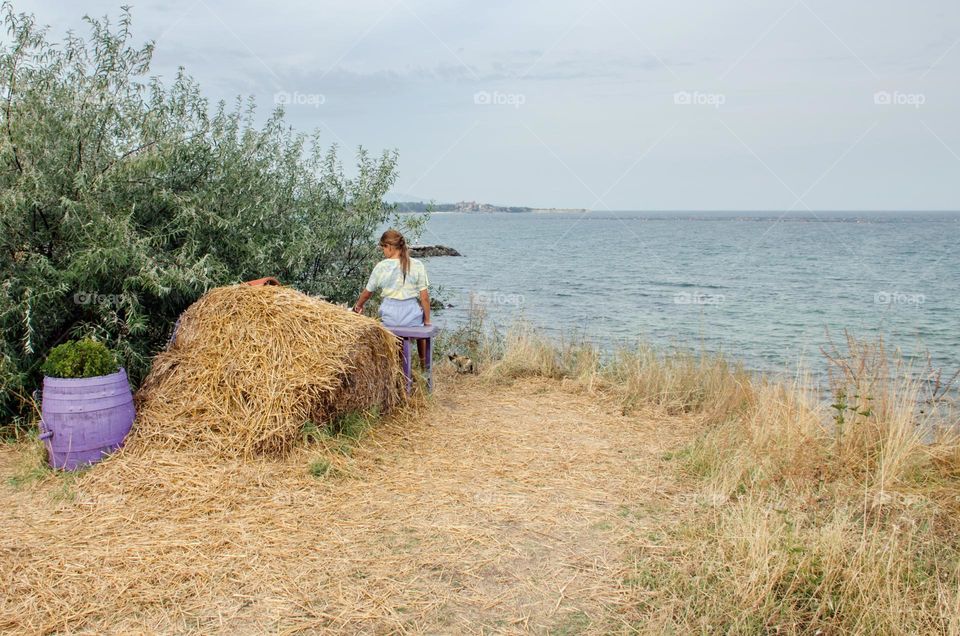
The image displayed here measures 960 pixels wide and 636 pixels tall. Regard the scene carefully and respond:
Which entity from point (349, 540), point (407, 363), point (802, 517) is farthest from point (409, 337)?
point (802, 517)

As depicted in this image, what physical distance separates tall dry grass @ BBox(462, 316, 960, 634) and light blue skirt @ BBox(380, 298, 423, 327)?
2.55 meters

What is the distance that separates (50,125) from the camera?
6.57 metres

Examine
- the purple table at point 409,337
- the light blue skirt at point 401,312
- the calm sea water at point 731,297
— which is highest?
the light blue skirt at point 401,312

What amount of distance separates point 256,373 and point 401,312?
227 centimetres

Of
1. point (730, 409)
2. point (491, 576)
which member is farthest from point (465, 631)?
point (730, 409)

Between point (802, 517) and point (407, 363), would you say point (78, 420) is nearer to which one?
point (407, 363)

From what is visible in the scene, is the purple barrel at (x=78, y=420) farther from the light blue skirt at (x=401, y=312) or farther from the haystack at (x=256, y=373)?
the light blue skirt at (x=401, y=312)

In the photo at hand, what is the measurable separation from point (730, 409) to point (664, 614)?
4.23 m

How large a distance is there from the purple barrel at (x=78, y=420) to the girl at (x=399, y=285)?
9.50 feet

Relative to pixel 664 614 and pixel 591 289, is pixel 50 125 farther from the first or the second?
pixel 591 289

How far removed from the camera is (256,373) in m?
5.85

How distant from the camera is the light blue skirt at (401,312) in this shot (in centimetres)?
783

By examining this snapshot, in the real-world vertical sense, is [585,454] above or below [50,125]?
below

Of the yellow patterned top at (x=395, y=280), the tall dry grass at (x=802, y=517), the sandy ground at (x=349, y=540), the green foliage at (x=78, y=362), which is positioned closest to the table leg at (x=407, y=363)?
the yellow patterned top at (x=395, y=280)
